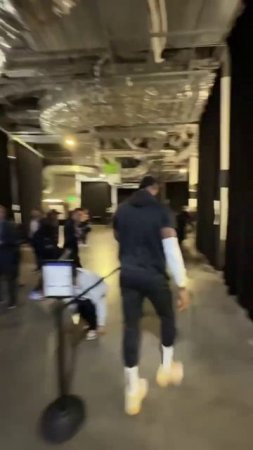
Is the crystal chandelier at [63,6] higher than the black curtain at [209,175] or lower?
higher

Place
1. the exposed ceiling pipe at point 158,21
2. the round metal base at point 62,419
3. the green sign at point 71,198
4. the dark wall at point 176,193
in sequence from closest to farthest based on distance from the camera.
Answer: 1. the round metal base at point 62,419
2. the exposed ceiling pipe at point 158,21
3. the green sign at point 71,198
4. the dark wall at point 176,193

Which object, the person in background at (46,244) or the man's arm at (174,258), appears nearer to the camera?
the man's arm at (174,258)

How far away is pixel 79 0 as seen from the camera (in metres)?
4.25

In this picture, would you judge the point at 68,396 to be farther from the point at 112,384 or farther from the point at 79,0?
the point at 79,0

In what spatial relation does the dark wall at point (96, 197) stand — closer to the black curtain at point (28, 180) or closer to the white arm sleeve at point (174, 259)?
the black curtain at point (28, 180)

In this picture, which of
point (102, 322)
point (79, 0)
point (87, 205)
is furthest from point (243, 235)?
point (87, 205)

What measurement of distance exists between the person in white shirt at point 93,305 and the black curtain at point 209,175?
3781 mm

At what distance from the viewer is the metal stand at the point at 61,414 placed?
8.28 ft

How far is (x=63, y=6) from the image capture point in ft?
13.5

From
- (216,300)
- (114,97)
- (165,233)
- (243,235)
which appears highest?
(114,97)

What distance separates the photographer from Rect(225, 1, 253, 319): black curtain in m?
5.01

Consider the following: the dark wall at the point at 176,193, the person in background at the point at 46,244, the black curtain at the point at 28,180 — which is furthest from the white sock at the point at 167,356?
the dark wall at the point at 176,193

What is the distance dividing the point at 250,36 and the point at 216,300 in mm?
3162

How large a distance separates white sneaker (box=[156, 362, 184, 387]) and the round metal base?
2.09 ft
